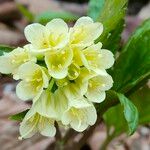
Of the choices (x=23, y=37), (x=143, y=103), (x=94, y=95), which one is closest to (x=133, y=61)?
(x=143, y=103)

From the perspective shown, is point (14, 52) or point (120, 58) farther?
point (120, 58)

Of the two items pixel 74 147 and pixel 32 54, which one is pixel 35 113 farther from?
pixel 74 147

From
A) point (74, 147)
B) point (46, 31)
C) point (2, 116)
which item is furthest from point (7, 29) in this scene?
point (46, 31)

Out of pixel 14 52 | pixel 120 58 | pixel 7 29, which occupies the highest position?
pixel 14 52

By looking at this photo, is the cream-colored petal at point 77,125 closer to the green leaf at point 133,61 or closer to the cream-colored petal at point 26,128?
the cream-colored petal at point 26,128

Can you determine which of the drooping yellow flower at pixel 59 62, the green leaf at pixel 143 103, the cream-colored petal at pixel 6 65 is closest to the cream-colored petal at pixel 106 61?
the drooping yellow flower at pixel 59 62

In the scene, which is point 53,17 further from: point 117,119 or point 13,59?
point 13,59

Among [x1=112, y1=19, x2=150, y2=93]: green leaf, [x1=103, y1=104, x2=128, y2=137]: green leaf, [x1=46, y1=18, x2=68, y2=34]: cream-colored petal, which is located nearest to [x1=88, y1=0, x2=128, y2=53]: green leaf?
[x1=112, y1=19, x2=150, y2=93]: green leaf
